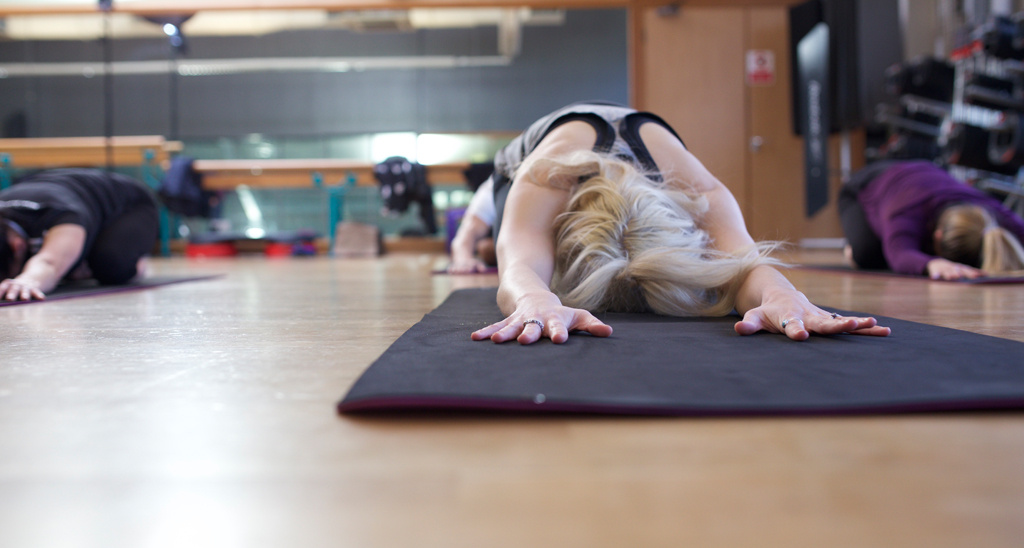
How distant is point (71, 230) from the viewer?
187 centimetres

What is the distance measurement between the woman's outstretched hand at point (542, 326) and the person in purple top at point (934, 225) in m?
1.68

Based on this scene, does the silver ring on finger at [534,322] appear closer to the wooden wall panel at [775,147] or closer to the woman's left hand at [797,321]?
the woman's left hand at [797,321]

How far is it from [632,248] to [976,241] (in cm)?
172

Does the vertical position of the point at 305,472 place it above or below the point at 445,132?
below

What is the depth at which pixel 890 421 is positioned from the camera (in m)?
0.53

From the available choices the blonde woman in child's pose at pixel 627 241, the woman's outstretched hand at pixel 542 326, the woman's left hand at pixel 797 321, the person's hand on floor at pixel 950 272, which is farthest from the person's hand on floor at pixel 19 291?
the person's hand on floor at pixel 950 272

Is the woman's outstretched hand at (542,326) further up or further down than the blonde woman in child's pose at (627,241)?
further down

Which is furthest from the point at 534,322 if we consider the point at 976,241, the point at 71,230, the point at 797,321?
the point at 976,241

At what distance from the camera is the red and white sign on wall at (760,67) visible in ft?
17.4

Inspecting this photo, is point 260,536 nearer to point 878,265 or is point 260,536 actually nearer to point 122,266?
point 122,266

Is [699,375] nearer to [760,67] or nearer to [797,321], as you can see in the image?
[797,321]

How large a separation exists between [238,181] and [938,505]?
6301 millimetres

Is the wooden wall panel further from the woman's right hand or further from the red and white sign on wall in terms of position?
the woman's right hand

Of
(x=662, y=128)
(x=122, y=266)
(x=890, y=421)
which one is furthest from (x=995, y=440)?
(x=122, y=266)
